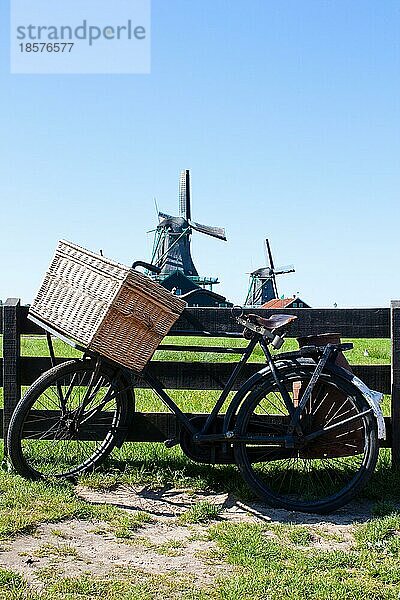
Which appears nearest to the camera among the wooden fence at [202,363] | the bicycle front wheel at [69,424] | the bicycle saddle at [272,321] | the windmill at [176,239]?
the bicycle saddle at [272,321]

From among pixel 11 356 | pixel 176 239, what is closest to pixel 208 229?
pixel 176 239

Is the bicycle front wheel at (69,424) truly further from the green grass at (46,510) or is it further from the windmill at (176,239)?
the windmill at (176,239)

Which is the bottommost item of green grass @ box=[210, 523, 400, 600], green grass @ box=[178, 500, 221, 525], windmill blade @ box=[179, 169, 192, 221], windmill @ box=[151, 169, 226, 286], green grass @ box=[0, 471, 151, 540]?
green grass @ box=[210, 523, 400, 600]

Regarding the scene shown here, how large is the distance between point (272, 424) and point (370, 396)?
744 millimetres

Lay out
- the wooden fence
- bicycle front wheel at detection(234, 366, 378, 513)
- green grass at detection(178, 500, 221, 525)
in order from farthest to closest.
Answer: the wooden fence < bicycle front wheel at detection(234, 366, 378, 513) < green grass at detection(178, 500, 221, 525)

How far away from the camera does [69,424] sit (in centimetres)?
572

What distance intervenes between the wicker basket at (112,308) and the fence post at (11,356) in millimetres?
849

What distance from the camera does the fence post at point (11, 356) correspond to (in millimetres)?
6219

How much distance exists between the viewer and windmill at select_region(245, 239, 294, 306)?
56750mm

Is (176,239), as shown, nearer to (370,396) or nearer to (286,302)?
(286,302)

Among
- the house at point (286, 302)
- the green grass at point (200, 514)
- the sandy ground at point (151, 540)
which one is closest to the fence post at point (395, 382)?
the sandy ground at point (151, 540)

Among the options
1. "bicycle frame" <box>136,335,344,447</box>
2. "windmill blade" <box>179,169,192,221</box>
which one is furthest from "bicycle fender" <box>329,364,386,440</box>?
"windmill blade" <box>179,169,192,221</box>

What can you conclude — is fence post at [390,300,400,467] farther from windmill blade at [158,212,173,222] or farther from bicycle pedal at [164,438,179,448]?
windmill blade at [158,212,173,222]

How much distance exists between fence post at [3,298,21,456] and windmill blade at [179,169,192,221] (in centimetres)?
4985
